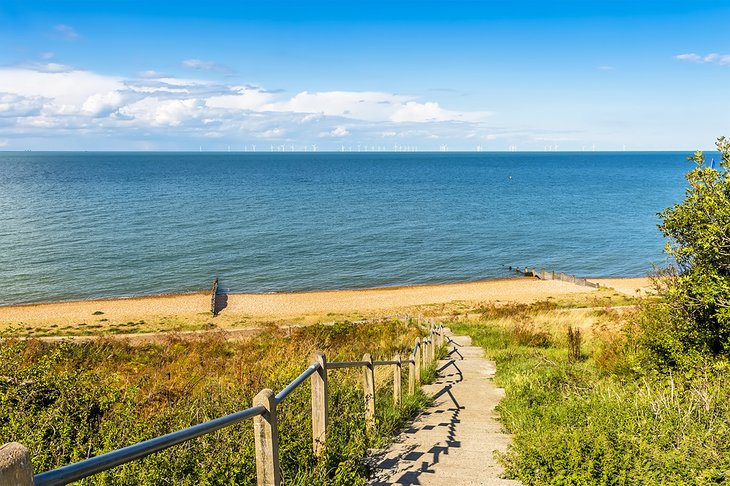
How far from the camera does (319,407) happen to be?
522cm

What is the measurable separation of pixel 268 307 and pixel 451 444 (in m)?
29.6

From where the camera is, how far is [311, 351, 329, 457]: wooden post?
5.17m

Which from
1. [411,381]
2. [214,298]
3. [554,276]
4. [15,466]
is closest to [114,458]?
[15,466]

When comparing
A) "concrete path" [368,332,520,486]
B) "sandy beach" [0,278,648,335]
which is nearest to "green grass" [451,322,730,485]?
"concrete path" [368,332,520,486]

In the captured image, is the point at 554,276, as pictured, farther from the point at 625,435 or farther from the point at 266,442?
the point at 266,442

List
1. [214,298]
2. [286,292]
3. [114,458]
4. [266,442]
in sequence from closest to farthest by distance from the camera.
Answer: [114,458] → [266,442] → [214,298] → [286,292]

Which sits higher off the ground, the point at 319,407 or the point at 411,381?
the point at 319,407

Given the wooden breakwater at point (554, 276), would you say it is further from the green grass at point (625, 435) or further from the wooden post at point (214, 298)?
the green grass at point (625, 435)

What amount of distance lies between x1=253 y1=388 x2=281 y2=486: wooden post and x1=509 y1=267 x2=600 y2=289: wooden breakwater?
134 ft

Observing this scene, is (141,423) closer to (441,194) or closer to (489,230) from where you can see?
(489,230)

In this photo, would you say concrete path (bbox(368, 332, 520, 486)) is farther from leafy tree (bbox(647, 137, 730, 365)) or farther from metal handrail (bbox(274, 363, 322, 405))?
leafy tree (bbox(647, 137, 730, 365))

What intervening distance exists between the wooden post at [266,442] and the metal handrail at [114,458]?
337 mm

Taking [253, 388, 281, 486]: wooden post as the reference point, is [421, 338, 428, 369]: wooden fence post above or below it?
below

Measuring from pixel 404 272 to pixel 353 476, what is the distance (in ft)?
133
